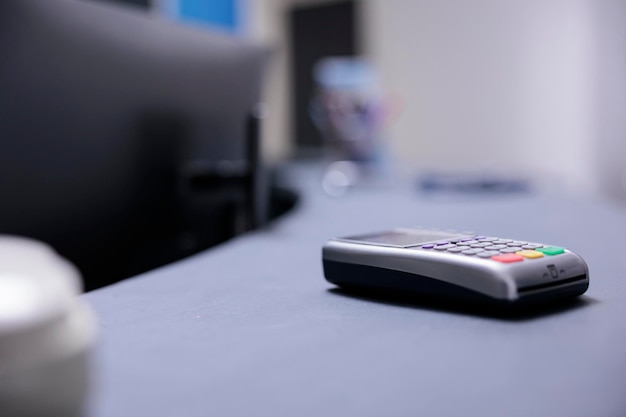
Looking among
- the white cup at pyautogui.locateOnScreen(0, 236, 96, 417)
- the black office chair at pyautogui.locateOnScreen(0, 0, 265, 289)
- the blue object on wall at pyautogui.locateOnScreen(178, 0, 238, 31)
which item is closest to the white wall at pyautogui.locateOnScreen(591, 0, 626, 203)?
the blue object on wall at pyautogui.locateOnScreen(178, 0, 238, 31)

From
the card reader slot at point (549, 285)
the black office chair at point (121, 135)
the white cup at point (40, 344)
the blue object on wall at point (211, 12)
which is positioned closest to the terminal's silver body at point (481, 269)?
the card reader slot at point (549, 285)

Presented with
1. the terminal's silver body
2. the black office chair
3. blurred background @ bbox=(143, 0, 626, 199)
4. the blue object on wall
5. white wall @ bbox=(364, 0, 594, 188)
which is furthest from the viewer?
white wall @ bbox=(364, 0, 594, 188)

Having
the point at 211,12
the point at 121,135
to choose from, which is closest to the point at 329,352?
the point at 121,135

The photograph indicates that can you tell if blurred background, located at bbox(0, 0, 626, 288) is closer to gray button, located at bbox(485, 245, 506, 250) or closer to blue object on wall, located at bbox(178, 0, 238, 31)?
blue object on wall, located at bbox(178, 0, 238, 31)

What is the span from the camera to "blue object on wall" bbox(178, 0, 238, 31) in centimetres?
296

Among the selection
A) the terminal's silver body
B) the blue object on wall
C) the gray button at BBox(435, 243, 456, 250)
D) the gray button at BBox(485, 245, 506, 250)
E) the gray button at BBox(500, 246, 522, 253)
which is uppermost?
the blue object on wall

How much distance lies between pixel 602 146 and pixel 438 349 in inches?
125

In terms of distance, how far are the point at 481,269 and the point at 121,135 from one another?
0.52 m

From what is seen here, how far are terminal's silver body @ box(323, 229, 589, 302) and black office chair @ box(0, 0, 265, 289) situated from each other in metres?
0.36

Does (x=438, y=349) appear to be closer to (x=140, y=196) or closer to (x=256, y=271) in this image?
(x=256, y=271)

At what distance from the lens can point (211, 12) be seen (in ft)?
10.4

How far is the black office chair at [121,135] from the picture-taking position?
682 millimetres

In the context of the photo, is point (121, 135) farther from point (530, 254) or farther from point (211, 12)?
point (211, 12)

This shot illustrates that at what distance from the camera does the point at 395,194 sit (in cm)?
148
